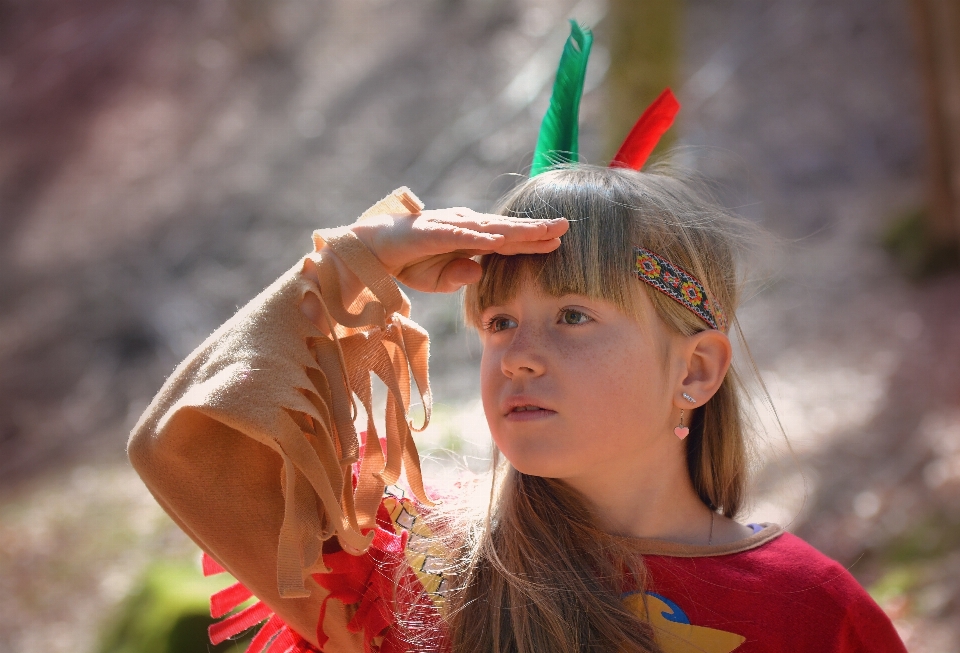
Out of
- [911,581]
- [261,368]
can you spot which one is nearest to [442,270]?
[261,368]

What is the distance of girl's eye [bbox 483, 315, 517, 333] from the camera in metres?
1.69

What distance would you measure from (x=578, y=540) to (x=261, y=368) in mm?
679

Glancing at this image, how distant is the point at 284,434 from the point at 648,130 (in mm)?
1029

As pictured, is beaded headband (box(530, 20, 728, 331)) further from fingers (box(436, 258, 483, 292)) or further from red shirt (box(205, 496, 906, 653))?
red shirt (box(205, 496, 906, 653))

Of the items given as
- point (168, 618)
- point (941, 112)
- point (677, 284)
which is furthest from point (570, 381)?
point (941, 112)

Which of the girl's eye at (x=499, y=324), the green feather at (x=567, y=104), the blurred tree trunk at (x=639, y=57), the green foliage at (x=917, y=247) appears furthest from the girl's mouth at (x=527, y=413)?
the green foliage at (x=917, y=247)

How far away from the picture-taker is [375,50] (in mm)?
10703

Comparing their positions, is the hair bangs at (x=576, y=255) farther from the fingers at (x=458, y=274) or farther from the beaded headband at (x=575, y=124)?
the beaded headband at (x=575, y=124)

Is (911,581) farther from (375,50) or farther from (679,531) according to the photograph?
(375,50)

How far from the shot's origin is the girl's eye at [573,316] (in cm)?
163

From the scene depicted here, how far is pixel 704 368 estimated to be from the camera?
1.78 metres

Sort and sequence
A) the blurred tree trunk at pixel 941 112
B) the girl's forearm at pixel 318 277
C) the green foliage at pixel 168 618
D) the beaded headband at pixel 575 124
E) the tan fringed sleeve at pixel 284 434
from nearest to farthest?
the tan fringed sleeve at pixel 284 434
the girl's forearm at pixel 318 277
the beaded headband at pixel 575 124
the green foliage at pixel 168 618
the blurred tree trunk at pixel 941 112

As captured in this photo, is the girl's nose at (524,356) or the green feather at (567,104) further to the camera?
the green feather at (567,104)

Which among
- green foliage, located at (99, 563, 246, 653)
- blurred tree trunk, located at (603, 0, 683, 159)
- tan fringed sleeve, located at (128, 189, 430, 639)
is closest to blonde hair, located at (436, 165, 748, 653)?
tan fringed sleeve, located at (128, 189, 430, 639)
